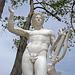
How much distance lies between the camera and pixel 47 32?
6039mm

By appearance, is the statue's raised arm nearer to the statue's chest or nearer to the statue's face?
the statue's chest

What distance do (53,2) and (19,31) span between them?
9.01 m

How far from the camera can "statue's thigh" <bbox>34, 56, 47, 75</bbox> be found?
5402mm

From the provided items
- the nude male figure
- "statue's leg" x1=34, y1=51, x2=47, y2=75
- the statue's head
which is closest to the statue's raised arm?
the nude male figure

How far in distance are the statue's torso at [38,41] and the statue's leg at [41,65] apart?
0.22 metres

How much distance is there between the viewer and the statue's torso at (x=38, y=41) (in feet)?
19.0

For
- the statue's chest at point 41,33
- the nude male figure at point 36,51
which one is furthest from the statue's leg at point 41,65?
the statue's chest at point 41,33

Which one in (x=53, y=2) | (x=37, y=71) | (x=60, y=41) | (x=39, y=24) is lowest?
(x=37, y=71)

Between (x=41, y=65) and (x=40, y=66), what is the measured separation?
1.6 inches

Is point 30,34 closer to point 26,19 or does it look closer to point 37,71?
point 37,71

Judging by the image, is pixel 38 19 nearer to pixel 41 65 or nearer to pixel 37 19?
pixel 37 19

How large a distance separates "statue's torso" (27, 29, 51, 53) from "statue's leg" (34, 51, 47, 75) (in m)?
0.22

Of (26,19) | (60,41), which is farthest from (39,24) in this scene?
(26,19)

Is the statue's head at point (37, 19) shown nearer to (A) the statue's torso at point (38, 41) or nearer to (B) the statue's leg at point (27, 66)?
(A) the statue's torso at point (38, 41)
